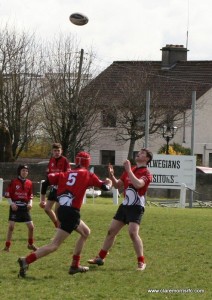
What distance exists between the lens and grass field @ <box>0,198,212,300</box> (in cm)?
1177

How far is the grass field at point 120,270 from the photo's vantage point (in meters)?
11.8

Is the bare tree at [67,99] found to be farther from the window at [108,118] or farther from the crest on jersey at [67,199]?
the crest on jersey at [67,199]

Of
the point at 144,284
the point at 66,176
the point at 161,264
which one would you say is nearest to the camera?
the point at 144,284

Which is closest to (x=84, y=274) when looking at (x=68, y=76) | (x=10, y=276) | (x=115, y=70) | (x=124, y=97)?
(x=10, y=276)

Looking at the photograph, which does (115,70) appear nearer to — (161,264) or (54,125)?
(54,125)

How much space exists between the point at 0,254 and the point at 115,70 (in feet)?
168

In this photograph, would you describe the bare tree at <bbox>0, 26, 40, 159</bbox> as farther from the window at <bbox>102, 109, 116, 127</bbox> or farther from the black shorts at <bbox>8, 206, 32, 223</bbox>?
the black shorts at <bbox>8, 206, 32, 223</bbox>

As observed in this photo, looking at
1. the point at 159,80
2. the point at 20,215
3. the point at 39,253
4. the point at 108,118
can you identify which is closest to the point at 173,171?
the point at 20,215

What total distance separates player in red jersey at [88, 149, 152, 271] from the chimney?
53.4 m

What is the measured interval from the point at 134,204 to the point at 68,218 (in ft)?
4.35

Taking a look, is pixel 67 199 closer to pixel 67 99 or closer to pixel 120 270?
pixel 120 270

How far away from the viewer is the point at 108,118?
61.0m

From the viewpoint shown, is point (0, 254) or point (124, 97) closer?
point (0, 254)

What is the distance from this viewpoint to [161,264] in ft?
48.4
